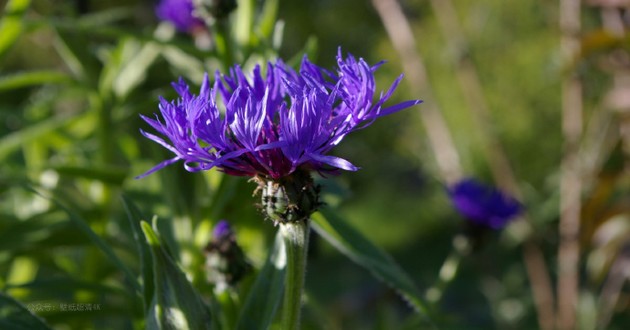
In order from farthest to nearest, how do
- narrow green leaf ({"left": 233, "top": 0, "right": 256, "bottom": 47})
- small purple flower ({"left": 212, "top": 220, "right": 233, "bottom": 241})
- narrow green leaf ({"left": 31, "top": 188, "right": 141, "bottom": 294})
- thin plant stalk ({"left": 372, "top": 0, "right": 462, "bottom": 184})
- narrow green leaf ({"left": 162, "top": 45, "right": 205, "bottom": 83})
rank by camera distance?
thin plant stalk ({"left": 372, "top": 0, "right": 462, "bottom": 184}) < narrow green leaf ({"left": 162, "top": 45, "right": 205, "bottom": 83}) < narrow green leaf ({"left": 233, "top": 0, "right": 256, "bottom": 47}) < small purple flower ({"left": 212, "top": 220, "right": 233, "bottom": 241}) < narrow green leaf ({"left": 31, "top": 188, "right": 141, "bottom": 294})

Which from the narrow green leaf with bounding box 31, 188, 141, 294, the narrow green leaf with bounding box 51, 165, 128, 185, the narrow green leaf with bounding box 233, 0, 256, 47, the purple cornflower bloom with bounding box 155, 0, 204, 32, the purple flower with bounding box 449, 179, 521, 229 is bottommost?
the narrow green leaf with bounding box 31, 188, 141, 294

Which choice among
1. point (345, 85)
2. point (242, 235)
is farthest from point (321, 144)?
point (242, 235)

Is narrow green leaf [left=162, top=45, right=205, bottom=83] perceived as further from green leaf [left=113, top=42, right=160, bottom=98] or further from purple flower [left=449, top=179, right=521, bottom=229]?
purple flower [left=449, top=179, right=521, bottom=229]

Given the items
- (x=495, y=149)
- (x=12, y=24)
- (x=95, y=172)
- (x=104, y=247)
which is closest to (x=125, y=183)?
(x=95, y=172)

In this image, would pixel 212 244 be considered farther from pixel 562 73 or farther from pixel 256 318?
pixel 562 73

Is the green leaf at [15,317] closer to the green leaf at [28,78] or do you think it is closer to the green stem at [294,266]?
the green stem at [294,266]

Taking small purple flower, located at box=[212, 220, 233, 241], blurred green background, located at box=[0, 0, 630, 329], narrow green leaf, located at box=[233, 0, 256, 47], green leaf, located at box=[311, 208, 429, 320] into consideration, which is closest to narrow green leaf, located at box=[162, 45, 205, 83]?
blurred green background, located at box=[0, 0, 630, 329]

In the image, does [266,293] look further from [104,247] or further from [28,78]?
[28,78]
